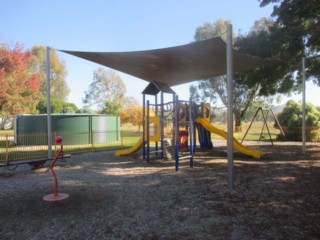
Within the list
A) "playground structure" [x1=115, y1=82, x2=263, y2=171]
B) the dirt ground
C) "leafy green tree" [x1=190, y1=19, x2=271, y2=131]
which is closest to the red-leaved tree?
"playground structure" [x1=115, y1=82, x2=263, y2=171]

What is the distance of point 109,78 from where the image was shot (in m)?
48.3

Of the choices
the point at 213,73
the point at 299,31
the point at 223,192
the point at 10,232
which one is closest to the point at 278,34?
the point at 299,31

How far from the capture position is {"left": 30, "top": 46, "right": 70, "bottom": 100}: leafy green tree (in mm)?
52156

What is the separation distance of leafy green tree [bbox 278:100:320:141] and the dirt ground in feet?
37.8

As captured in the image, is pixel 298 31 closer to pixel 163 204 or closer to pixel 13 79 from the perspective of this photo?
pixel 163 204

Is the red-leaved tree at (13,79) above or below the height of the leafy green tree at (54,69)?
below

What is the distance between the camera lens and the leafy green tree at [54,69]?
52156mm

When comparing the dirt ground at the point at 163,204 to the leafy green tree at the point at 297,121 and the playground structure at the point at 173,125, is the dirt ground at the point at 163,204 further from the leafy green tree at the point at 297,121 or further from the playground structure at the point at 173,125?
the leafy green tree at the point at 297,121

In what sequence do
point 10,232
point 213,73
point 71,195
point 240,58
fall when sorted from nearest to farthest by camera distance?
1. point 10,232
2. point 71,195
3. point 240,58
4. point 213,73

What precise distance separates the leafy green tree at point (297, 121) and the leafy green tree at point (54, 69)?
136 feet

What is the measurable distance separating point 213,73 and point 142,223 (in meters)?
8.61

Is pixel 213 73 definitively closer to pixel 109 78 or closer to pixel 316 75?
pixel 316 75

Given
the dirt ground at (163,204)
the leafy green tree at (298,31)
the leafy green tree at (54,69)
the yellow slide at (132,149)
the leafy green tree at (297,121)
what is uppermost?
the leafy green tree at (54,69)

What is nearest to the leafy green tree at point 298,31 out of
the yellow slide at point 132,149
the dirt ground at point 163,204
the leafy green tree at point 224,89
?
the dirt ground at point 163,204
